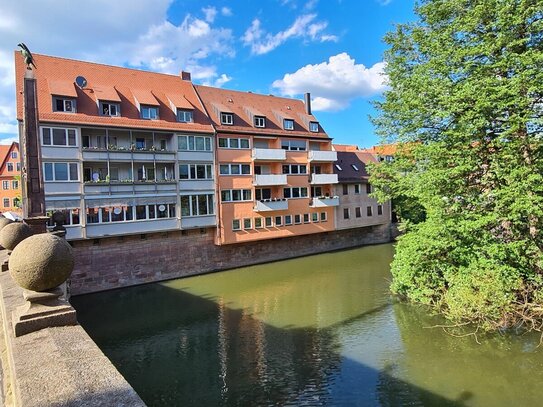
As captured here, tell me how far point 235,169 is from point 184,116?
4.97m

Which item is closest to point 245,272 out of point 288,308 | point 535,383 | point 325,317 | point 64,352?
point 288,308

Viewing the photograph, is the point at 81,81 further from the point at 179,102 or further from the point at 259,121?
the point at 259,121

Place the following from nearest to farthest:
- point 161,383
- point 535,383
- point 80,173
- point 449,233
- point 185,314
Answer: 1. point 535,383
2. point 161,383
3. point 449,233
4. point 185,314
5. point 80,173

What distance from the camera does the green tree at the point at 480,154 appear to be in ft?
37.7

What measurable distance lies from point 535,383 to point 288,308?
33.2 ft

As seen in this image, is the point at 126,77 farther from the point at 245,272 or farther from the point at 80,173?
the point at 245,272

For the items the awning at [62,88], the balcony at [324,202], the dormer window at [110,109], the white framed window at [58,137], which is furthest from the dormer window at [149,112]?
the balcony at [324,202]

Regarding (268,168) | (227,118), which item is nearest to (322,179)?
(268,168)

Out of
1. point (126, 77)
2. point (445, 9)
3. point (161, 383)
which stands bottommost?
point (161, 383)

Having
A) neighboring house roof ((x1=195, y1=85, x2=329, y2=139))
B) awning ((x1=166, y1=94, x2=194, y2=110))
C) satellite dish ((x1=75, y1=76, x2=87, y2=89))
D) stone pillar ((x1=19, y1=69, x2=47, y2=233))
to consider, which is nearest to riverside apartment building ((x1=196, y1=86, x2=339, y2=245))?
neighboring house roof ((x1=195, y1=85, x2=329, y2=139))

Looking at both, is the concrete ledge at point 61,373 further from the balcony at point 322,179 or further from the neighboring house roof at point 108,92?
the balcony at point 322,179

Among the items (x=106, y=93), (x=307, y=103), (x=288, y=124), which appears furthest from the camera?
(x=307, y=103)

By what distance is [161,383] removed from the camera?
11.2 m

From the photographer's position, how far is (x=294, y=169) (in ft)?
99.1
